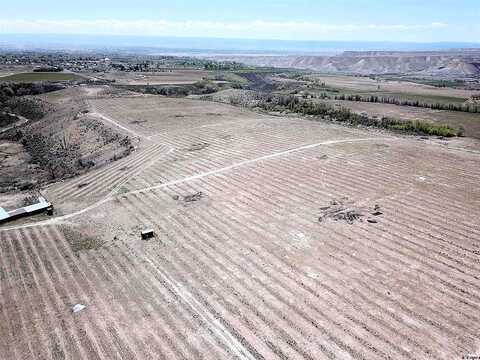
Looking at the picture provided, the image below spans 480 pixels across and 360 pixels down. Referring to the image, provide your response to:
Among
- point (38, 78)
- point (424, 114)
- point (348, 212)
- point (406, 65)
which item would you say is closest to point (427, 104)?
point (424, 114)

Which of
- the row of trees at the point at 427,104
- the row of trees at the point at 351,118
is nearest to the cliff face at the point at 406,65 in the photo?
the row of trees at the point at 427,104

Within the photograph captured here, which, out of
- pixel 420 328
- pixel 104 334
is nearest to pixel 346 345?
pixel 420 328

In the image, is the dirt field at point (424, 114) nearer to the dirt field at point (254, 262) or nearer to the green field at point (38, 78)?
the dirt field at point (254, 262)

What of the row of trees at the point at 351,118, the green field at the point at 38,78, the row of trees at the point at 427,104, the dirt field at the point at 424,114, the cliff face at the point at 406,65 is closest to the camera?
the row of trees at the point at 351,118

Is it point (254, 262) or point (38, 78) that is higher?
point (38, 78)

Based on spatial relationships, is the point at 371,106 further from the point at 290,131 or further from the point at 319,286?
the point at 319,286

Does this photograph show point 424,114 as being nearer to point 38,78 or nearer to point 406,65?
point 38,78

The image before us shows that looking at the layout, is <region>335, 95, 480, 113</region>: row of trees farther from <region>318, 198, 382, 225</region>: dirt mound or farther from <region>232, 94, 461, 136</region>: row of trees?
<region>318, 198, 382, 225</region>: dirt mound
